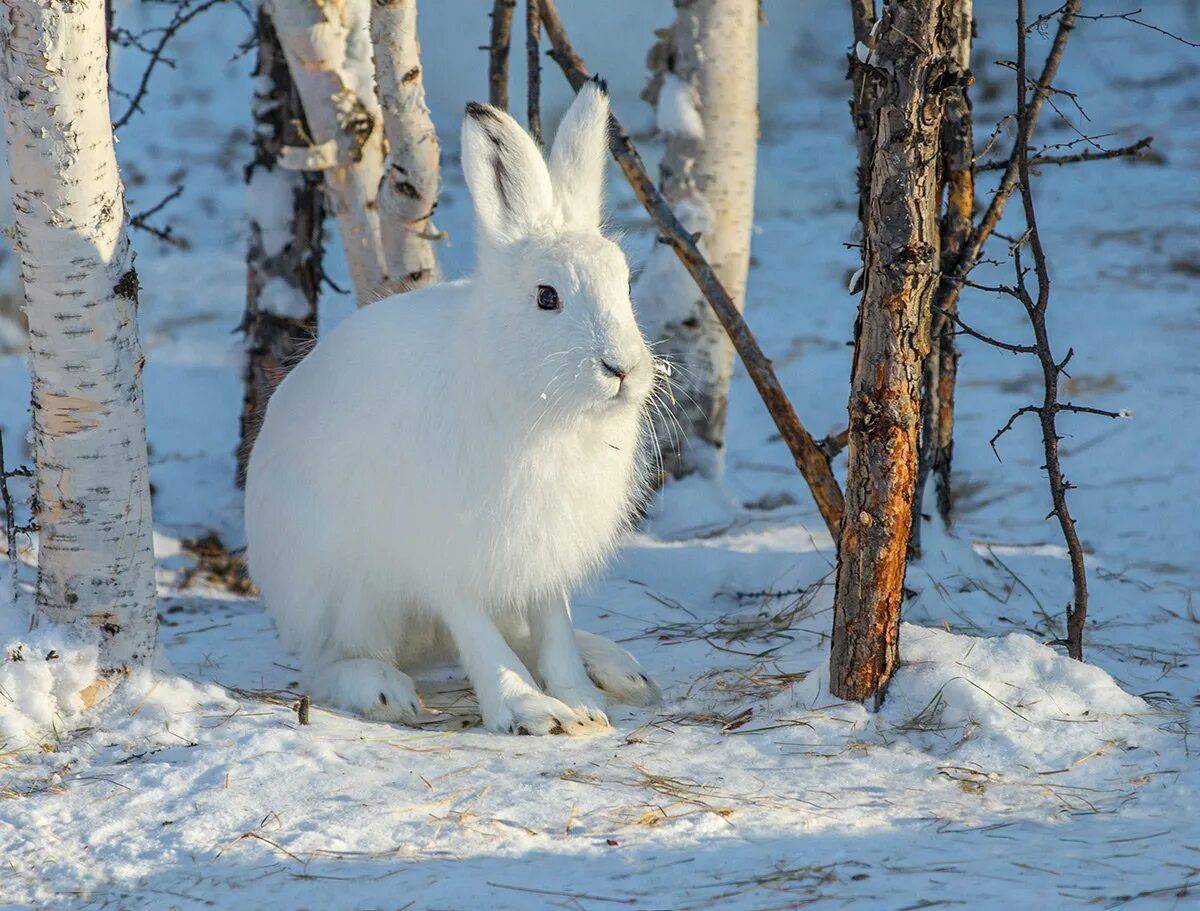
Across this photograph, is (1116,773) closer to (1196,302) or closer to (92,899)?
(92,899)

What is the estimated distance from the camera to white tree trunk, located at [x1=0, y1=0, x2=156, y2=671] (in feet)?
8.71

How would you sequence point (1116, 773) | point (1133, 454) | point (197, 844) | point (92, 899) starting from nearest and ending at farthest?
point (92, 899) → point (197, 844) → point (1116, 773) → point (1133, 454)

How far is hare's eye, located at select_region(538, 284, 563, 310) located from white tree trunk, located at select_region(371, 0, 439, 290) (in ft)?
4.90

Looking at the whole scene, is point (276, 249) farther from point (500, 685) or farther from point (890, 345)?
point (890, 345)

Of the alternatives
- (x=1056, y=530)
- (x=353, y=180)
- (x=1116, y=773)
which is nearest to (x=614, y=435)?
(x=1116, y=773)

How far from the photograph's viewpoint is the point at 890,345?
281 centimetres

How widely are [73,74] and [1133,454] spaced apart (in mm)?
4176

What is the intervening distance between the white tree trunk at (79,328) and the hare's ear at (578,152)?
1009 millimetres

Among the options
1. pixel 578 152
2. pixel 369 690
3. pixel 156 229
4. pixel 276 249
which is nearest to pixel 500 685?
pixel 369 690

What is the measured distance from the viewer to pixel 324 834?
2.40m

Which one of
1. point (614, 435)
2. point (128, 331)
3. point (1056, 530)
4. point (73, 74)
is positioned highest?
point (73, 74)

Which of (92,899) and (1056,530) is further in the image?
(1056,530)

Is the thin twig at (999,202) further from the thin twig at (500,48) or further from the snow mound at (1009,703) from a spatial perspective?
the thin twig at (500,48)

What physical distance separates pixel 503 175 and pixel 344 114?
164cm
